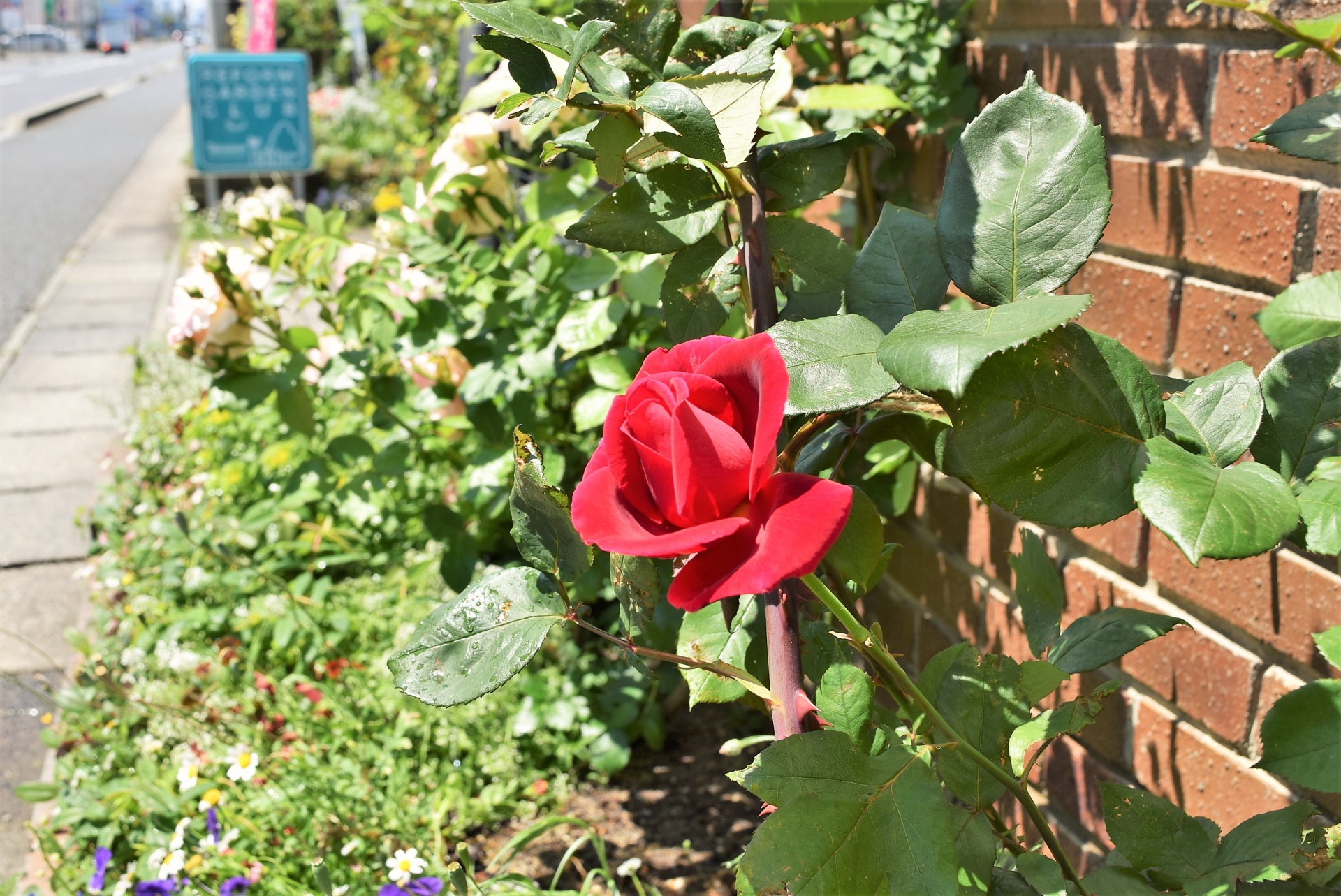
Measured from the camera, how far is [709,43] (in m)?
0.64

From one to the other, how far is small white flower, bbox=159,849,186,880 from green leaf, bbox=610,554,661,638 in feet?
3.81

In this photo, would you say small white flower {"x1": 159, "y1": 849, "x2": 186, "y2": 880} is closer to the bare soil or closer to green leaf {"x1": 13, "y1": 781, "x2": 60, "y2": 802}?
green leaf {"x1": 13, "y1": 781, "x2": 60, "y2": 802}

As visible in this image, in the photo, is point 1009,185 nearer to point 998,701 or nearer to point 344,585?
point 998,701

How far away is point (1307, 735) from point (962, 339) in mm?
317

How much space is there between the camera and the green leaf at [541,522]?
0.55 metres

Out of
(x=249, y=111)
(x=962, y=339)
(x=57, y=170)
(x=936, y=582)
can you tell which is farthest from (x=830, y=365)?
(x=57, y=170)

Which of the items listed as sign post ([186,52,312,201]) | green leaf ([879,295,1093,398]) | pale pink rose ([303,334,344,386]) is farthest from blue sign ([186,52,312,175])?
green leaf ([879,295,1093,398])

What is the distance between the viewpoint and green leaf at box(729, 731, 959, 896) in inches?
20.6

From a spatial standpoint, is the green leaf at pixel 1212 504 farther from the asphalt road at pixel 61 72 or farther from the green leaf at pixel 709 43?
the asphalt road at pixel 61 72

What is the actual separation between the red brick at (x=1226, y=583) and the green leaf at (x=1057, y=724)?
13.1 inches

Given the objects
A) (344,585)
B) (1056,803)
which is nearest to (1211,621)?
(1056,803)

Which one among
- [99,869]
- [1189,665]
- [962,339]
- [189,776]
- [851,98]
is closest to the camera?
[962,339]

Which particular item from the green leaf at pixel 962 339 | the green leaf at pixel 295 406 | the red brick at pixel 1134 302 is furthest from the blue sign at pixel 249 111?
the green leaf at pixel 962 339

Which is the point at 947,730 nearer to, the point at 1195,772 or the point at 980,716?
the point at 980,716
